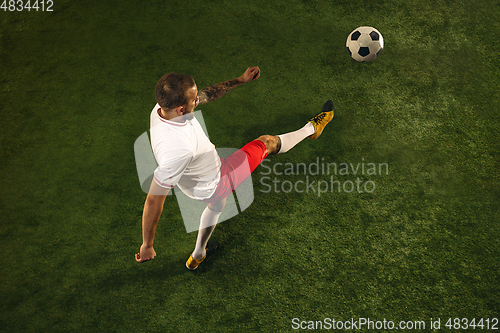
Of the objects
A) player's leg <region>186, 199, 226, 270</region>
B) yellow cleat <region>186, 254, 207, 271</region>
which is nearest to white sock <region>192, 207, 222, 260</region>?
player's leg <region>186, 199, 226, 270</region>

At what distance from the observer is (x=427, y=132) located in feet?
10.3

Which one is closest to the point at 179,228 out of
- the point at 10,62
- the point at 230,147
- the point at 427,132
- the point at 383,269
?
the point at 230,147

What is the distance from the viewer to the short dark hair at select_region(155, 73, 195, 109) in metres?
1.73

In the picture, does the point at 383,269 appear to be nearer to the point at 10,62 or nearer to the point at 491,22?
the point at 491,22

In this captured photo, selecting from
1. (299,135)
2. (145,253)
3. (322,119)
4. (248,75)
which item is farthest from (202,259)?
(322,119)

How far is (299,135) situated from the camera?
2.83m

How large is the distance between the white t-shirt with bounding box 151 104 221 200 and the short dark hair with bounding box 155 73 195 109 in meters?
0.11

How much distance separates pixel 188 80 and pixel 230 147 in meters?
1.44

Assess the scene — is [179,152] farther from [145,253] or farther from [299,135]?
[299,135]

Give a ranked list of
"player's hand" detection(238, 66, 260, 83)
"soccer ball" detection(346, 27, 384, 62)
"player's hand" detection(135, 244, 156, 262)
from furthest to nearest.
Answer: "soccer ball" detection(346, 27, 384, 62), "player's hand" detection(238, 66, 260, 83), "player's hand" detection(135, 244, 156, 262)

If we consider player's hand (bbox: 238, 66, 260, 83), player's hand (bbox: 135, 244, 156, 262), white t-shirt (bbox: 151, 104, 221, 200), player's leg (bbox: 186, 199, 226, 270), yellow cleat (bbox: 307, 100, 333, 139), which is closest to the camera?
white t-shirt (bbox: 151, 104, 221, 200)

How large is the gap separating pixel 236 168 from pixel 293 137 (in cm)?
72

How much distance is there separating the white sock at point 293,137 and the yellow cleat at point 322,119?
0.21 feet

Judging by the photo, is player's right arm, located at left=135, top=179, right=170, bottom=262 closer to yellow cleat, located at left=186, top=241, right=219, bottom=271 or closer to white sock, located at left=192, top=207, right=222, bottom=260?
white sock, located at left=192, top=207, right=222, bottom=260
